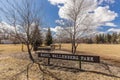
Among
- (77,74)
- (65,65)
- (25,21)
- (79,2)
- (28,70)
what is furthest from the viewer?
(79,2)

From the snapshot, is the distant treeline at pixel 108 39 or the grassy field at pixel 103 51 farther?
the distant treeline at pixel 108 39

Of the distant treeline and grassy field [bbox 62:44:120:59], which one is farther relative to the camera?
the distant treeline

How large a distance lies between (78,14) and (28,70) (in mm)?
8064

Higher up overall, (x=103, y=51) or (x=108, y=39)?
(x=108, y=39)

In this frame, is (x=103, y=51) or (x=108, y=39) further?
(x=108, y=39)

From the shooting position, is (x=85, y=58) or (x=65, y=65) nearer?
(x=85, y=58)

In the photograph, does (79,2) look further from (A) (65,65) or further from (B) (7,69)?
(B) (7,69)

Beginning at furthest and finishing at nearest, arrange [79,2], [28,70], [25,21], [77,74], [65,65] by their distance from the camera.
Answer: [79,2] < [25,21] < [65,65] < [28,70] < [77,74]

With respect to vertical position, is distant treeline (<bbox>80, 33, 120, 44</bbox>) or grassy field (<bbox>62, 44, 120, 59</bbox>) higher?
distant treeline (<bbox>80, 33, 120, 44</bbox>)

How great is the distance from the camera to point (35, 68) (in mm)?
9891

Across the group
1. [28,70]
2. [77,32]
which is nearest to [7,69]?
[28,70]

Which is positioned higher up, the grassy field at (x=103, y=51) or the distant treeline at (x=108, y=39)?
the distant treeline at (x=108, y=39)

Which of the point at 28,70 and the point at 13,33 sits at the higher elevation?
the point at 13,33

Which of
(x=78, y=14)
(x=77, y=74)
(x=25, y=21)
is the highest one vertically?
(x=78, y=14)
